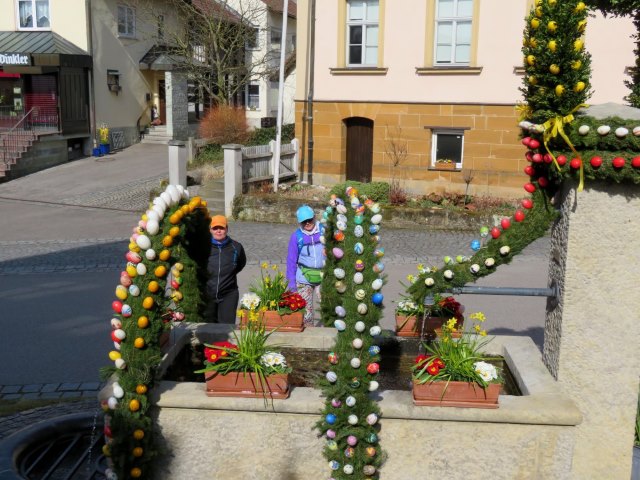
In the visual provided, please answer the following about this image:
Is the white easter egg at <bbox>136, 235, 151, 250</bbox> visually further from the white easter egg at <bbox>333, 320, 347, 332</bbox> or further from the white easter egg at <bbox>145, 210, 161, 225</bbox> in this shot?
the white easter egg at <bbox>333, 320, 347, 332</bbox>

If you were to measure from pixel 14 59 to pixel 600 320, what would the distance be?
25791 mm

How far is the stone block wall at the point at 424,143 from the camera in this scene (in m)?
18.3

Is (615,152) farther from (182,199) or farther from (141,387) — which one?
(141,387)

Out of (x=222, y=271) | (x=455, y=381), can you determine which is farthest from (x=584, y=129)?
(x=222, y=271)

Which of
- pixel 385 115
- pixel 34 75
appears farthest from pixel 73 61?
pixel 385 115

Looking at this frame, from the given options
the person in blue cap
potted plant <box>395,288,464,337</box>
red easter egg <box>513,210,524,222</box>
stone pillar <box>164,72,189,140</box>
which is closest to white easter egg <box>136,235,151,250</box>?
red easter egg <box>513,210,524,222</box>

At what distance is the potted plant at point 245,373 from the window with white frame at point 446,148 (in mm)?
14820

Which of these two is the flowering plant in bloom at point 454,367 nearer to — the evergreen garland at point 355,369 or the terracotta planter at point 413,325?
the evergreen garland at point 355,369

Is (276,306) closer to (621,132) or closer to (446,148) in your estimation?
(621,132)

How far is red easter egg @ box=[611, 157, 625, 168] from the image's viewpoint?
4237 millimetres

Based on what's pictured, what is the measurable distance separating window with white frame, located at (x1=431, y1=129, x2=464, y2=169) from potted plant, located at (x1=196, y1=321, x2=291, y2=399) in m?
14.8

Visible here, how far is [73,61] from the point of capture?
A: 88.1 feet

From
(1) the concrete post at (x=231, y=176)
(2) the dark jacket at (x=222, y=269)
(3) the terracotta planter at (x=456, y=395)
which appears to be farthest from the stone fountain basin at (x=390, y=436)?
(1) the concrete post at (x=231, y=176)

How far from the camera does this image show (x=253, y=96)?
37.5m
